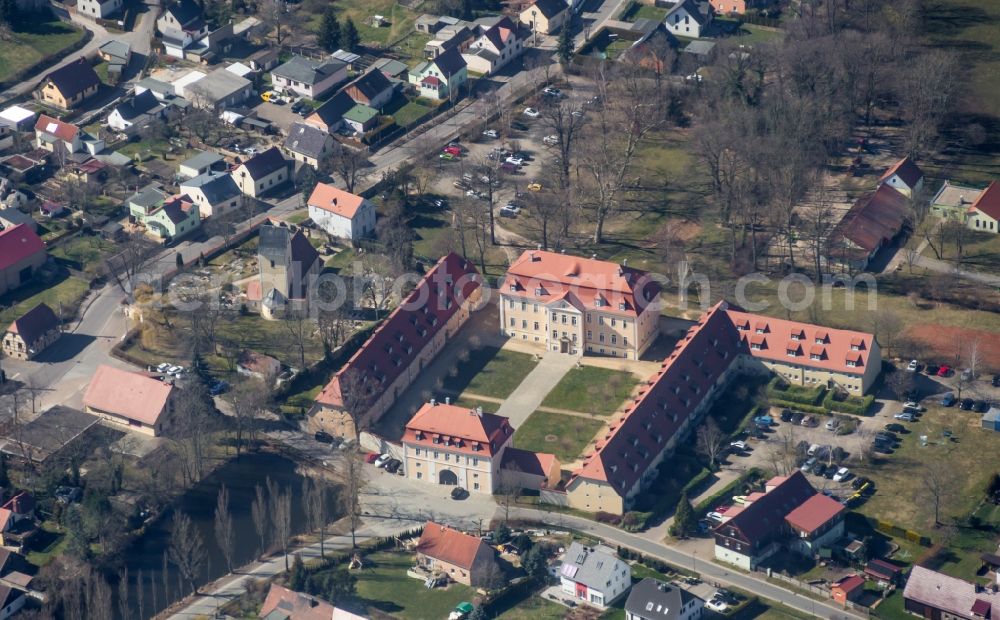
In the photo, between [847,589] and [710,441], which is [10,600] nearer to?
[710,441]

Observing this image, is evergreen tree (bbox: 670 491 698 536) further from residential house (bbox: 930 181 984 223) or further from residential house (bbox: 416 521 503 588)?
residential house (bbox: 930 181 984 223)

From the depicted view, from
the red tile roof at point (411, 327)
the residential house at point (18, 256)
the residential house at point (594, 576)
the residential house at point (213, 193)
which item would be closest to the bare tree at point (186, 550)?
the red tile roof at point (411, 327)

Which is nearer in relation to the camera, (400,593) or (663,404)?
(400,593)

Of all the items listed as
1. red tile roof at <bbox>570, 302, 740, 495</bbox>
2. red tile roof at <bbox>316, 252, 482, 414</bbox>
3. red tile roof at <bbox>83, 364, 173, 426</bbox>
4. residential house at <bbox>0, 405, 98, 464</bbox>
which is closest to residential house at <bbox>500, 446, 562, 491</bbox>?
red tile roof at <bbox>570, 302, 740, 495</bbox>

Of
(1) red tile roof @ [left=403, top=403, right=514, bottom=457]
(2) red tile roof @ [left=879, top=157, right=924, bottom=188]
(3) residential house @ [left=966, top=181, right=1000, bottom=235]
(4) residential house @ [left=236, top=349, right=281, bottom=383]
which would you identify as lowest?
(4) residential house @ [left=236, top=349, right=281, bottom=383]

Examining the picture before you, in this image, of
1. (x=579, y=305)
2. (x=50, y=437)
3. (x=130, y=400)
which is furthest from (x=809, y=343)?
(x=50, y=437)

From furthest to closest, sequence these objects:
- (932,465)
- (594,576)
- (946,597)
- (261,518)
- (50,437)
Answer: (50,437)
(932,465)
(261,518)
(594,576)
(946,597)
